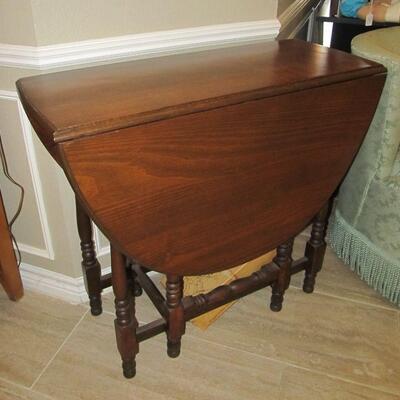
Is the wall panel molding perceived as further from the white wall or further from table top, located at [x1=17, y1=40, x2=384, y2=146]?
table top, located at [x1=17, y1=40, x2=384, y2=146]

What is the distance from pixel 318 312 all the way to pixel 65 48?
1.19 meters

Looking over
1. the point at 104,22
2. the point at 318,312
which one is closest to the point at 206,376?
the point at 318,312

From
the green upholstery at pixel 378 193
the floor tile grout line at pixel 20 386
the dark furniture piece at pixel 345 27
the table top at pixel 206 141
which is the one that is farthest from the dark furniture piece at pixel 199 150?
the dark furniture piece at pixel 345 27

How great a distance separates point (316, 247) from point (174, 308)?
58cm

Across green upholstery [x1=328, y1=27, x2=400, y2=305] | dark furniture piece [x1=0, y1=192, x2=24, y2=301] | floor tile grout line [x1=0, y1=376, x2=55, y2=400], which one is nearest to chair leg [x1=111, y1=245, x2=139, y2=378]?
floor tile grout line [x1=0, y1=376, x2=55, y2=400]

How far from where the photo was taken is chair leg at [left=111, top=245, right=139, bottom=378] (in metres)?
1.19

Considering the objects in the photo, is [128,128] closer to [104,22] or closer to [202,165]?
[202,165]

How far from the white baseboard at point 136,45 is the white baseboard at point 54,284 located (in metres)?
0.75

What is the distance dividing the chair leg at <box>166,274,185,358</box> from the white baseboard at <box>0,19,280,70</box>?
0.65m

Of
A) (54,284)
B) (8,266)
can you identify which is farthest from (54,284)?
(8,266)

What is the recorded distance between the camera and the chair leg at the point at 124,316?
1191mm

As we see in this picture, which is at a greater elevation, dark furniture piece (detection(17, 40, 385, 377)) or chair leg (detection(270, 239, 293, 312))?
dark furniture piece (detection(17, 40, 385, 377))

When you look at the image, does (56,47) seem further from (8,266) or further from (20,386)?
(20,386)

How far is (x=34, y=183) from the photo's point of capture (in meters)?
1.44
